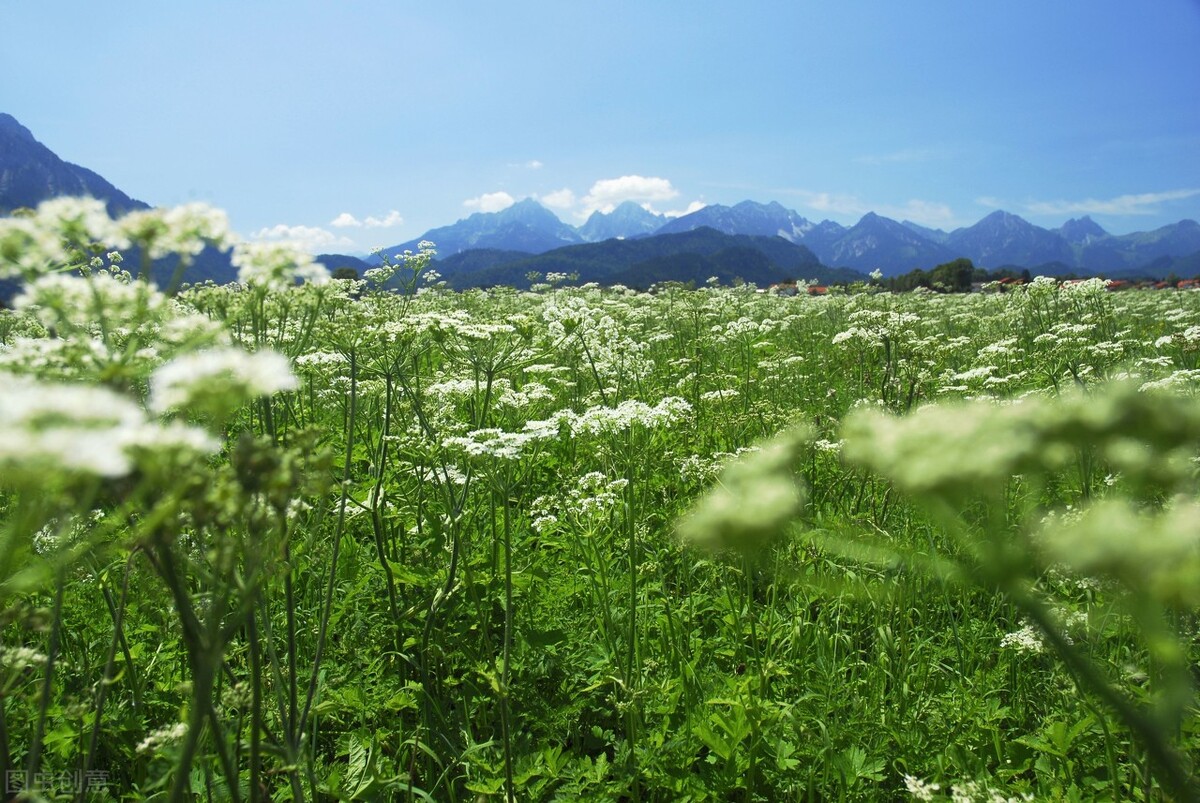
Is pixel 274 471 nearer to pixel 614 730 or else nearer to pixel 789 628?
pixel 614 730

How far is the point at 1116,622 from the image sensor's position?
12.9ft

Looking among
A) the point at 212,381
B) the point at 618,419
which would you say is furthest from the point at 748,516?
the point at 618,419

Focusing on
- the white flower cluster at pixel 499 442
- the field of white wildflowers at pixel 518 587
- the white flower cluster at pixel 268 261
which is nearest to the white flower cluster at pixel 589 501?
the field of white wildflowers at pixel 518 587

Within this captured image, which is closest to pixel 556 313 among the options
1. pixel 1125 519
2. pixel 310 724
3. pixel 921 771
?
pixel 310 724

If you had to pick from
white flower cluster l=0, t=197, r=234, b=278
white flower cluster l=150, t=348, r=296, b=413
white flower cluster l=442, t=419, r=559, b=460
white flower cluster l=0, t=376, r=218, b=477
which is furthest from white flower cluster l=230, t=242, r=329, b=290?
white flower cluster l=0, t=376, r=218, b=477

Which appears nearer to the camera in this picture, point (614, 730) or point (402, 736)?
point (402, 736)

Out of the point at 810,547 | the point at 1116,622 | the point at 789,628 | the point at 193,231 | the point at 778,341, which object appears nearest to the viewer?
the point at 193,231

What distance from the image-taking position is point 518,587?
436cm

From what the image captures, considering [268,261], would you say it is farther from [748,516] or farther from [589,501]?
[748,516]

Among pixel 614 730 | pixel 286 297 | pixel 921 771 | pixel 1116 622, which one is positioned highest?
pixel 286 297

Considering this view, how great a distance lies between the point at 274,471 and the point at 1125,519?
75.9 inches

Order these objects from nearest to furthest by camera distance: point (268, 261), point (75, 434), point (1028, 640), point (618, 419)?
point (75, 434), point (268, 261), point (1028, 640), point (618, 419)

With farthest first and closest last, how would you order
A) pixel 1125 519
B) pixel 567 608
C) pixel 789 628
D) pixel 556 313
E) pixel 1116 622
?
pixel 556 313
pixel 567 608
pixel 789 628
pixel 1116 622
pixel 1125 519

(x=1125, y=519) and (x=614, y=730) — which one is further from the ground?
(x=1125, y=519)
